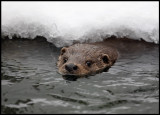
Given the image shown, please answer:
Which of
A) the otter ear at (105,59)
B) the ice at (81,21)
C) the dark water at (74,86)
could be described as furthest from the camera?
the ice at (81,21)

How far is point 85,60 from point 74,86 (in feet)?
4.60

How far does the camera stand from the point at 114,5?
988cm

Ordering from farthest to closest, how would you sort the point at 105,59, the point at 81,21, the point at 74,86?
the point at 81,21 < the point at 105,59 < the point at 74,86

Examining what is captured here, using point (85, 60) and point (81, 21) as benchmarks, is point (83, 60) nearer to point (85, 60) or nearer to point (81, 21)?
point (85, 60)

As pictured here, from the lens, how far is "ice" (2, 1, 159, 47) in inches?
359

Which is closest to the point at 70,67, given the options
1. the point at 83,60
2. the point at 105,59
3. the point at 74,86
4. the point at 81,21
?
the point at 83,60

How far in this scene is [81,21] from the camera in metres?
9.33

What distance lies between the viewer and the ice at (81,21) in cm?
911

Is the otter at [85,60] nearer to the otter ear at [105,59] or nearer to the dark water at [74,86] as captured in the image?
the otter ear at [105,59]

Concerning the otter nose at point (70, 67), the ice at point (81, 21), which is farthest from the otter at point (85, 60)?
the ice at point (81, 21)

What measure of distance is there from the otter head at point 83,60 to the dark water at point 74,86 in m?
0.22

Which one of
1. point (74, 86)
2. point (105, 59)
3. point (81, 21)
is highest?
point (81, 21)

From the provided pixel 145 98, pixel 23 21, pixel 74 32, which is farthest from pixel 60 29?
pixel 145 98

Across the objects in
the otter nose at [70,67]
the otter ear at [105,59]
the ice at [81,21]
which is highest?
the ice at [81,21]
